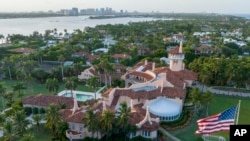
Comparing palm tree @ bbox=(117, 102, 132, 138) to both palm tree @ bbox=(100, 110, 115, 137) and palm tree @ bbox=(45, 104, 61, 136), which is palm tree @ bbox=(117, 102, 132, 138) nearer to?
palm tree @ bbox=(100, 110, 115, 137)

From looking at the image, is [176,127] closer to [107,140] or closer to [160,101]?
[160,101]

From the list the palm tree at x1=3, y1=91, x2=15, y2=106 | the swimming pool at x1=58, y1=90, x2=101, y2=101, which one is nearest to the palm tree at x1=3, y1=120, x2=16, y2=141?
the palm tree at x1=3, y1=91, x2=15, y2=106

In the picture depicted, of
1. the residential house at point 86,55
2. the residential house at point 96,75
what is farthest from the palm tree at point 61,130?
the residential house at point 86,55

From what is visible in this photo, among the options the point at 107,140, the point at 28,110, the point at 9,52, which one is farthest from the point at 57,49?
the point at 107,140

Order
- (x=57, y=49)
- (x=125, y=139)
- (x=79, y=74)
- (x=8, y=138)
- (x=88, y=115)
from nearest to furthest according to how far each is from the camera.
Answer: (x=8, y=138) < (x=88, y=115) < (x=125, y=139) < (x=79, y=74) < (x=57, y=49)

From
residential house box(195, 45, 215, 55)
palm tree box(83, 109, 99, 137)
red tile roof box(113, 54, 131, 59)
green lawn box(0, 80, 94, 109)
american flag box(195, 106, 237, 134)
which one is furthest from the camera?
residential house box(195, 45, 215, 55)

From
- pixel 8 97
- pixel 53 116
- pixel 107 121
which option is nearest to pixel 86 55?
pixel 8 97

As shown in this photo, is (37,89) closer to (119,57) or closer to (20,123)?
(20,123)

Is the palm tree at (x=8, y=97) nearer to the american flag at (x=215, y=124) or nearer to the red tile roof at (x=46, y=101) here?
the red tile roof at (x=46, y=101)
